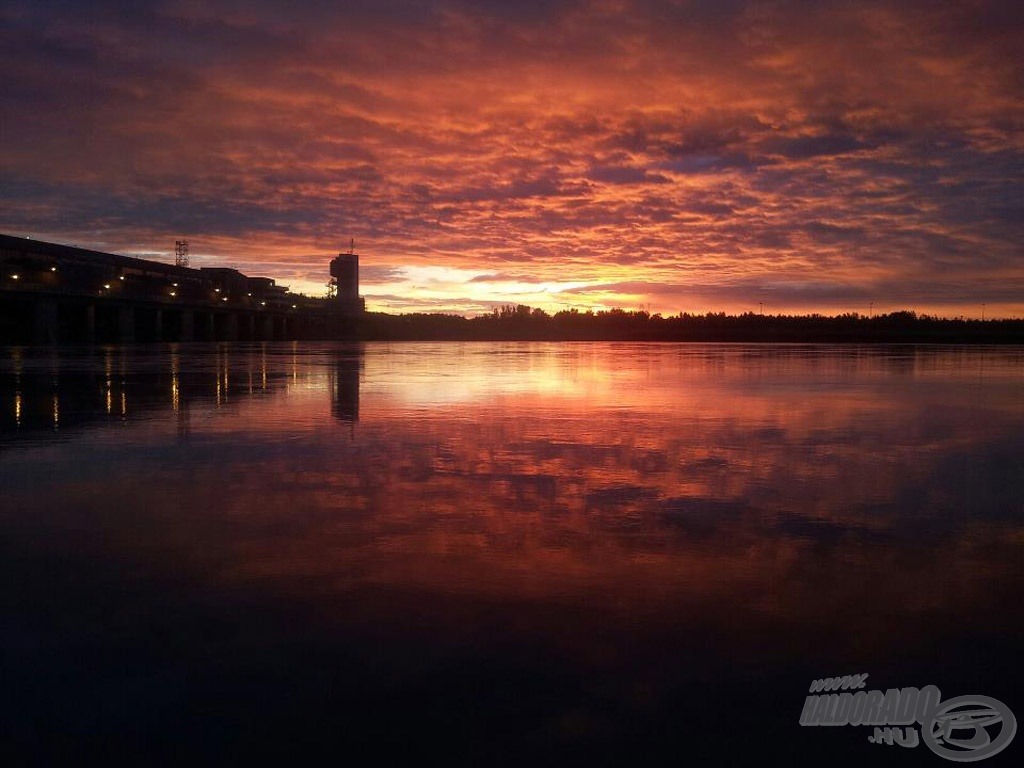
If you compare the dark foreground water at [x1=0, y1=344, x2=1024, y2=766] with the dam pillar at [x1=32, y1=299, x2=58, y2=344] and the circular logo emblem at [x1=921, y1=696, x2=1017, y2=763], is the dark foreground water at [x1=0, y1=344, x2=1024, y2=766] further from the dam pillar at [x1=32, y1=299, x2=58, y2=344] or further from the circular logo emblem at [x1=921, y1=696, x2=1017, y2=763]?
the dam pillar at [x1=32, y1=299, x2=58, y2=344]

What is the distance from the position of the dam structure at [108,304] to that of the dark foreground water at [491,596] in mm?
66666

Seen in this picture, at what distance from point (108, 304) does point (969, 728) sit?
88346 mm

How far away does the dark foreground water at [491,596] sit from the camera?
369cm

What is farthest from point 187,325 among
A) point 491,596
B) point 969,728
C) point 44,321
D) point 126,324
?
point 969,728

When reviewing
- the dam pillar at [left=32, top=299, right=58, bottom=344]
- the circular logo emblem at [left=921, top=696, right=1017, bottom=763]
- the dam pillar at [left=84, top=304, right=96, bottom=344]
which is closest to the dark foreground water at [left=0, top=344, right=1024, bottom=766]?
the circular logo emblem at [left=921, top=696, right=1017, bottom=763]

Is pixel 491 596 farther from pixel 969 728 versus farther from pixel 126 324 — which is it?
pixel 126 324

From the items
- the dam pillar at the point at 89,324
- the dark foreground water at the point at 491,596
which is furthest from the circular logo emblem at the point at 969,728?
the dam pillar at the point at 89,324

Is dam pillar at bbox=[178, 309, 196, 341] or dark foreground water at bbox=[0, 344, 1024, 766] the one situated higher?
dam pillar at bbox=[178, 309, 196, 341]

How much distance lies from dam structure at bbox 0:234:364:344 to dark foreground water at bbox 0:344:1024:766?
6667 cm

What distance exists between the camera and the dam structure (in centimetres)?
6969

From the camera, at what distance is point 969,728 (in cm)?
380

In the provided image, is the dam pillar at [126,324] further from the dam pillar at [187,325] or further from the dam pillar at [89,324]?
the dam pillar at [187,325]

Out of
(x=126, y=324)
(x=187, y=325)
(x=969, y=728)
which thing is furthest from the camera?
(x=187, y=325)

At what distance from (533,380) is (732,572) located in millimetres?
21425
